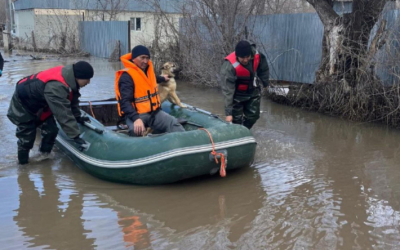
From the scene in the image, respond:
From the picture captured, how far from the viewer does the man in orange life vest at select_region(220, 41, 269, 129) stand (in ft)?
19.1

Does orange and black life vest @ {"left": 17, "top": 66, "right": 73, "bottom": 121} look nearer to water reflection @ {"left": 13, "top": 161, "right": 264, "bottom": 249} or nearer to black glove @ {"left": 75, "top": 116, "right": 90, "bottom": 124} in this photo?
black glove @ {"left": 75, "top": 116, "right": 90, "bottom": 124}

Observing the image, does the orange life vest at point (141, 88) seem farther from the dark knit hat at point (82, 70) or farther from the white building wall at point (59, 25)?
the white building wall at point (59, 25)

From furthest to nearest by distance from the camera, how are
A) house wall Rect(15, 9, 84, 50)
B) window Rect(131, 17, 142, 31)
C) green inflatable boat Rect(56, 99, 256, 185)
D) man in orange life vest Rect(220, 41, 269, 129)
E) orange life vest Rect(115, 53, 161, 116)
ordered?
window Rect(131, 17, 142, 31) → house wall Rect(15, 9, 84, 50) → man in orange life vest Rect(220, 41, 269, 129) → orange life vest Rect(115, 53, 161, 116) → green inflatable boat Rect(56, 99, 256, 185)

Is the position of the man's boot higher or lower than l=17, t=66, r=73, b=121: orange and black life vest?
lower

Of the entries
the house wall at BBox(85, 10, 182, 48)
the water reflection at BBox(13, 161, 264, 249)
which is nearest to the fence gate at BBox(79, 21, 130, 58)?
the house wall at BBox(85, 10, 182, 48)

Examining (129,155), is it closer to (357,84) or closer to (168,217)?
(168,217)

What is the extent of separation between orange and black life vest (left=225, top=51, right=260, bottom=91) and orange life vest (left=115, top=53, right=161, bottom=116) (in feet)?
3.72

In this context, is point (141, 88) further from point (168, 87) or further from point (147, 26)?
point (147, 26)

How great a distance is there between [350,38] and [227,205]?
16.9ft

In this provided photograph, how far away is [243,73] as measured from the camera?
5953mm

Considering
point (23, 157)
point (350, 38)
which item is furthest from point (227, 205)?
point (350, 38)

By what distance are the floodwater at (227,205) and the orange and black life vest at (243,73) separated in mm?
1024

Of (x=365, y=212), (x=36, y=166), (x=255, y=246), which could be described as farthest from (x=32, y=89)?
(x=365, y=212)

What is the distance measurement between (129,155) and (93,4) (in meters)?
25.5
